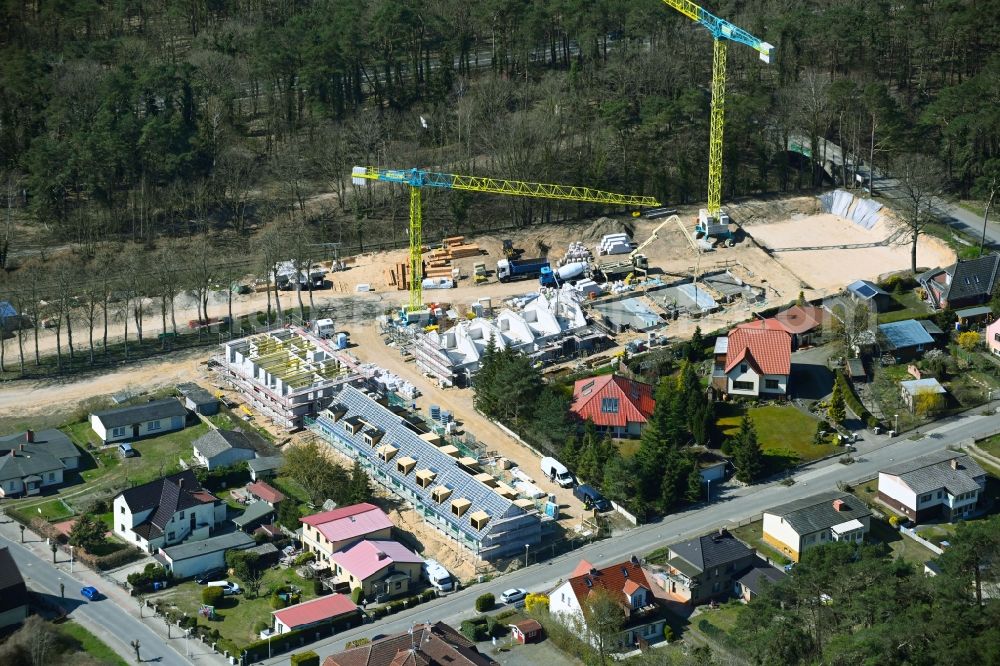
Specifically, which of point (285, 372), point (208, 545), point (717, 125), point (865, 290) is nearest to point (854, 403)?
point (865, 290)

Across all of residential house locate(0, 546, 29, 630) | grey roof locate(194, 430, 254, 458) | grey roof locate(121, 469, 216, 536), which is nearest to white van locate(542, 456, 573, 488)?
grey roof locate(194, 430, 254, 458)

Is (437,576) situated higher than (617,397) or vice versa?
(617,397)

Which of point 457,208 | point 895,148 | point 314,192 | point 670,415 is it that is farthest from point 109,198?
point 895,148

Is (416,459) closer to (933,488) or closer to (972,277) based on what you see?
(933,488)

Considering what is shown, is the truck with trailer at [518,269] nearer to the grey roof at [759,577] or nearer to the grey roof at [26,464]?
the grey roof at [26,464]

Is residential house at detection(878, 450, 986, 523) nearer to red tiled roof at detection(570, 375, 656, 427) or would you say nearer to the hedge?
the hedge
